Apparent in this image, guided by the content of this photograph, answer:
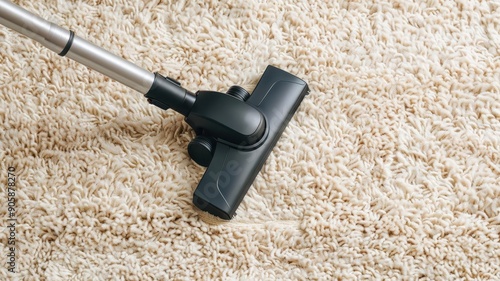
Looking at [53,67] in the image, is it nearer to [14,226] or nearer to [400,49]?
[14,226]

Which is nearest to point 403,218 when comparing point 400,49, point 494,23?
point 400,49

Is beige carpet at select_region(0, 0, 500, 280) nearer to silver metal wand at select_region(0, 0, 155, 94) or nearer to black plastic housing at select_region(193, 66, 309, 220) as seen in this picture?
black plastic housing at select_region(193, 66, 309, 220)

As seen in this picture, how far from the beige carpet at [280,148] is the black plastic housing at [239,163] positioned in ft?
0.12

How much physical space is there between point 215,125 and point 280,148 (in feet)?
0.50

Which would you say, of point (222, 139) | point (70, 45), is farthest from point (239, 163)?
point (70, 45)

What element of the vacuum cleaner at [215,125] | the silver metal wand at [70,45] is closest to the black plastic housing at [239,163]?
the vacuum cleaner at [215,125]

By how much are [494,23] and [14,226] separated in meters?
1.00

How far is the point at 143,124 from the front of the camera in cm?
110

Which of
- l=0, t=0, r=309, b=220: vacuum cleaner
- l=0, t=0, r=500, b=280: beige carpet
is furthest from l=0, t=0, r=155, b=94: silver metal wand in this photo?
l=0, t=0, r=500, b=280: beige carpet

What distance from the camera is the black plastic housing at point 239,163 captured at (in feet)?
3.26

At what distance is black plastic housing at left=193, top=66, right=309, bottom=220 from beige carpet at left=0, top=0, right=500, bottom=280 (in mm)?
38

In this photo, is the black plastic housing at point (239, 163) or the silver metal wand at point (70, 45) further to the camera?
the black plastic housing at point (239, 163)

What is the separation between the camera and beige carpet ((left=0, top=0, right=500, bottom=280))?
1.00m

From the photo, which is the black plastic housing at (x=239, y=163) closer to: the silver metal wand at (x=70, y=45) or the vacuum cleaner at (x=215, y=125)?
the vacuum cleaner at (x=215, y=125)
